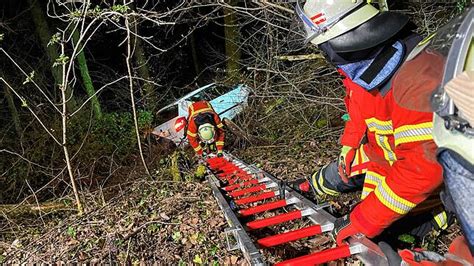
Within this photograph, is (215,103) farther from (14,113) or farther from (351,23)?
(351,23)

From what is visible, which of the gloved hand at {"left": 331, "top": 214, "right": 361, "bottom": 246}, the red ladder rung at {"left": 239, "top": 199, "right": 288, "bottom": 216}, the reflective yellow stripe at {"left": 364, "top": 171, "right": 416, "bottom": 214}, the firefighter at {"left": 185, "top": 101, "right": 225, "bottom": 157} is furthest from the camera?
the firefighter at {"left": 185, "top": 101, "right": 225, "bottom": 157}

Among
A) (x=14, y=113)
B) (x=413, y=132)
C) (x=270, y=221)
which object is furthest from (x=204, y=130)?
(x=14, y=113)

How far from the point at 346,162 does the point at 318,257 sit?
3.28ft

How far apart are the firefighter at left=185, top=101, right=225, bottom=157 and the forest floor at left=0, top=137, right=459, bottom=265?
1668mm

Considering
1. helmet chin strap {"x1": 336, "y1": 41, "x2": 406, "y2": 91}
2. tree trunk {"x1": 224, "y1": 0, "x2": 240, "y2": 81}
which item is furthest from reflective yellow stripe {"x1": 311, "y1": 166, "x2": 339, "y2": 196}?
tree trunk {"x1": 224, "y1": 0, "x2": 240, "y2": 81}

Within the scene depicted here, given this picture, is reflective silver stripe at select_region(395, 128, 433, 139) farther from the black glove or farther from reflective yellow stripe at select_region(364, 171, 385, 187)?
reflective yellow stripe at select_region(364, 171, 385, 187)

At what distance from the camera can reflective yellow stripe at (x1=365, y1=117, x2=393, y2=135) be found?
244 cm

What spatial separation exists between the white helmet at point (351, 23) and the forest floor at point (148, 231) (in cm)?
159

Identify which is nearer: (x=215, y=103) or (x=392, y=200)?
(x=392, y=200)

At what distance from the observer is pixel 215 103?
36.3 feet

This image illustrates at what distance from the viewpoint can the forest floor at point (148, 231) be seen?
139 inches

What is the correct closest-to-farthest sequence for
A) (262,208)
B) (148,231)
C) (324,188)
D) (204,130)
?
(324,188), (262,208), (148,231), (204,130)

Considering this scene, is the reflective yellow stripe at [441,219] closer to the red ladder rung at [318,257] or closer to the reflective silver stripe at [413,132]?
the red ladder rung at [318,257]

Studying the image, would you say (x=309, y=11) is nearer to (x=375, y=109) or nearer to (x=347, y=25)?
(x=347, y=25)
